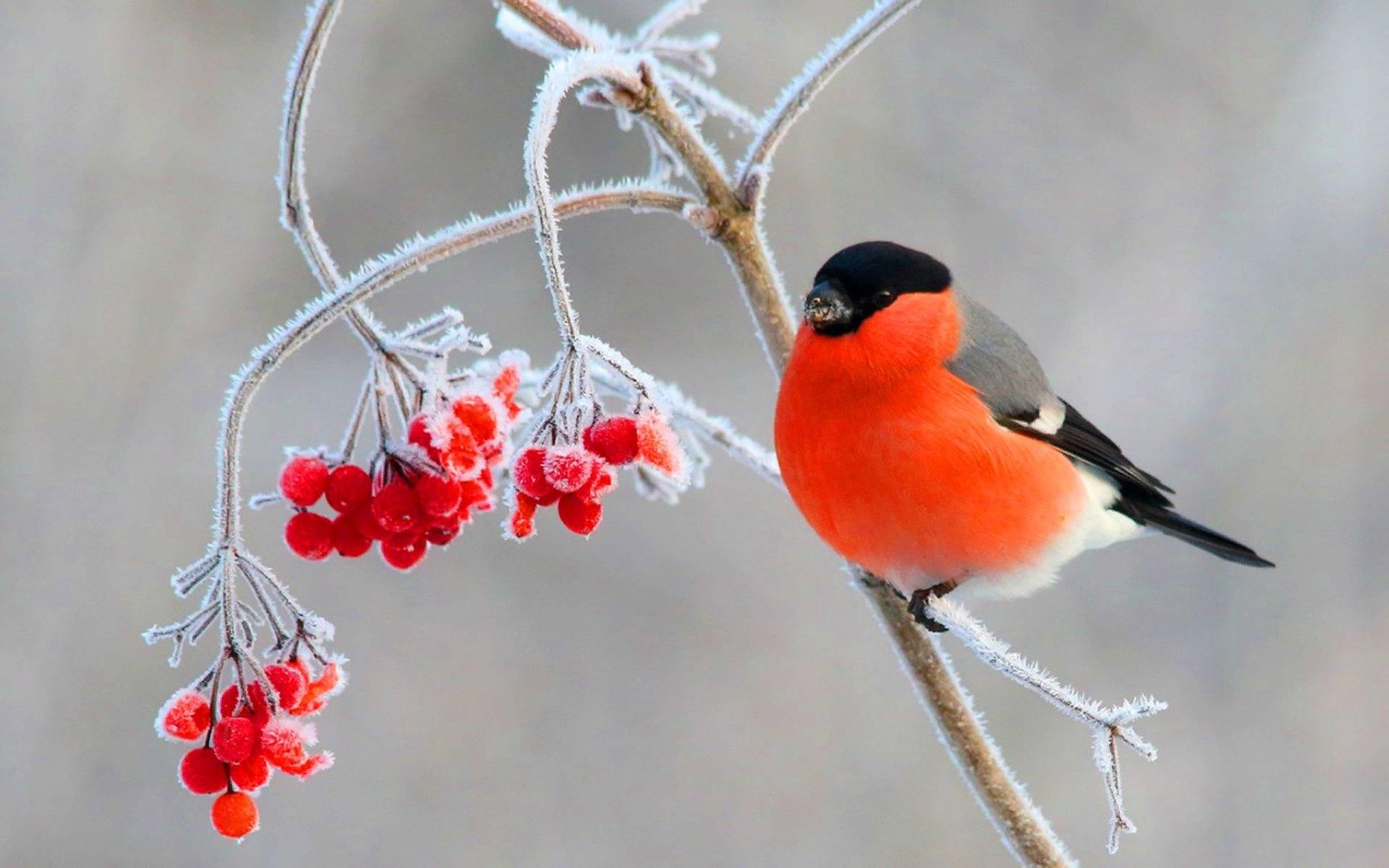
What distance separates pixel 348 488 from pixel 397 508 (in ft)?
0.18

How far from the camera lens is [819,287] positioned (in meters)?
1.30

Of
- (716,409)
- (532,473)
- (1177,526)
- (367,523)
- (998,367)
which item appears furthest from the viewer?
(716,409)

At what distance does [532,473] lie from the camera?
0.82 meters

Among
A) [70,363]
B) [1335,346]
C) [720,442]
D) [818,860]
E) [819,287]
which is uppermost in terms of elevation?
[70,363]

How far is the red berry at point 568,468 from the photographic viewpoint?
2.64 feet

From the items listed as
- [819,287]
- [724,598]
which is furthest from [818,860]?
[819,287]

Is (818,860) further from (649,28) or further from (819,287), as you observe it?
(649,28)

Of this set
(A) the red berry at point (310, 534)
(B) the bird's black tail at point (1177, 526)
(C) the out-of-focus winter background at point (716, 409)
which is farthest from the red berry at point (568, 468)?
(C) the out-of-focus winter background at point (716, 409)

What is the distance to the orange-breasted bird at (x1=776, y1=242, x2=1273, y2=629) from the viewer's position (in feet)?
4.21

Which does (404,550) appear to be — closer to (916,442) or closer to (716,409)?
(916,442)

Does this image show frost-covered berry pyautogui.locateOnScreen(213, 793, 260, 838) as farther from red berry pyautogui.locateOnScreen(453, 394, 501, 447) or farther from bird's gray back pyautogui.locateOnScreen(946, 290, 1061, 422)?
bird's gray back pyautogui.locateOnScreen(946, 290, 1061, 422)

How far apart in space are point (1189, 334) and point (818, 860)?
5.71 feet

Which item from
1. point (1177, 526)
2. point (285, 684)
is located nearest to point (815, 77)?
point (285, 684)

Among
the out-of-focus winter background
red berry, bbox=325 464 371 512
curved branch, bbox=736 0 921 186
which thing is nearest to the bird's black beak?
curved branch, bbox=736 0 921 186
